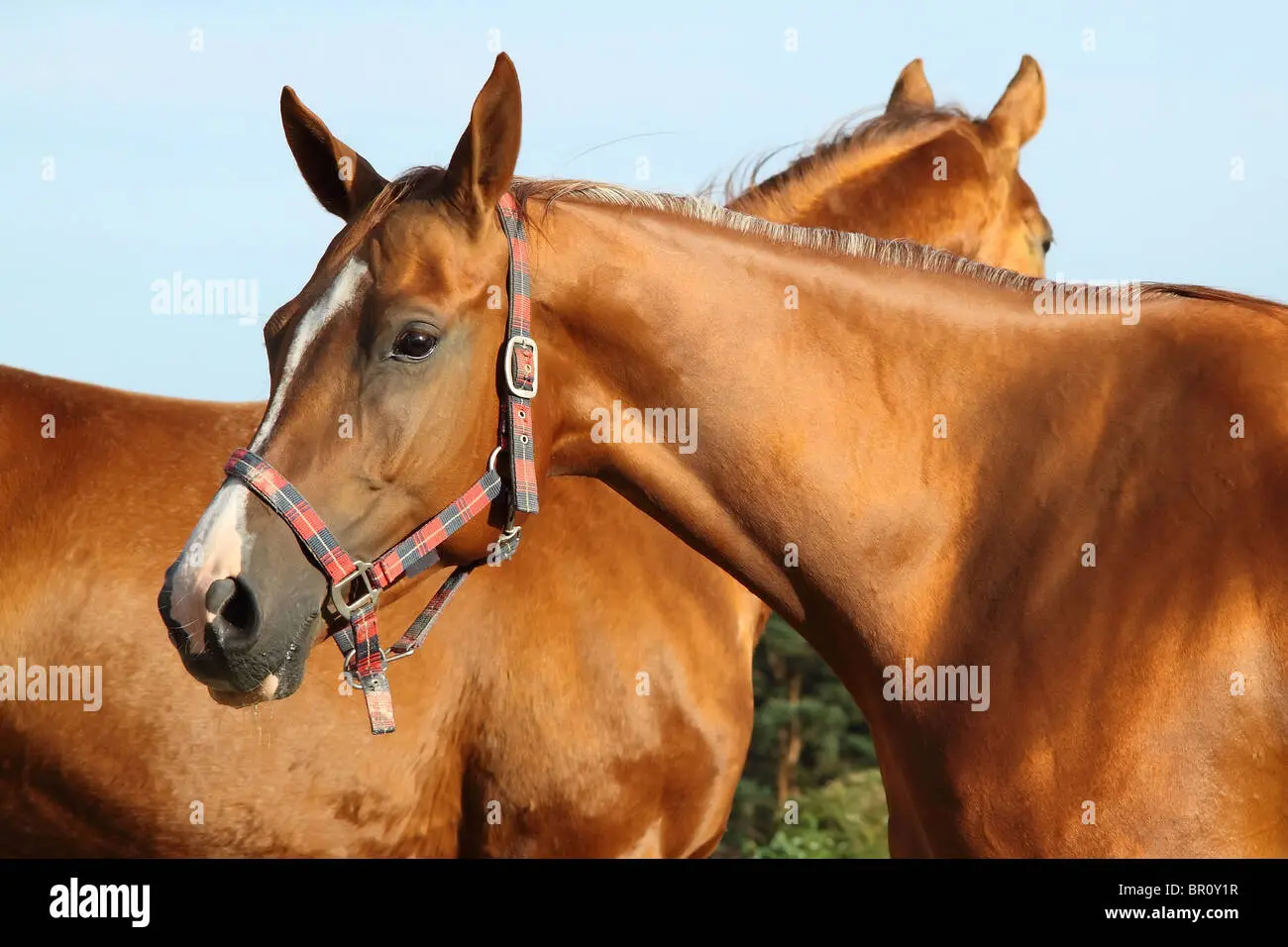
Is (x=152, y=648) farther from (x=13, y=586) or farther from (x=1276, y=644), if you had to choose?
(x=1276, y=644)

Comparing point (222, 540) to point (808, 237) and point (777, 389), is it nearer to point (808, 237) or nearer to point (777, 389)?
point (777, 389)

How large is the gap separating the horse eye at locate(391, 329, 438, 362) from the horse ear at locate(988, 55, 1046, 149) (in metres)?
3.17

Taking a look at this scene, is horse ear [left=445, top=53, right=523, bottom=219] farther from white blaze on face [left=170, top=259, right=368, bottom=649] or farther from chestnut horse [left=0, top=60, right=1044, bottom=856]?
chestnut horse [left=0, top=60, right=1044, bottom=856]

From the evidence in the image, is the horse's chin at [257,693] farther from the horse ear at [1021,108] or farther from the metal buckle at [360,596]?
the horse ear at [1021,108]

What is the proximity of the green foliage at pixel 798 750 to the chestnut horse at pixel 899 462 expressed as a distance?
5.24m

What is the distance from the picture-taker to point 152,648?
420 cm

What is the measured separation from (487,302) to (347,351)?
31 cm

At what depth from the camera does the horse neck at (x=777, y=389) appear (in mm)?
2949

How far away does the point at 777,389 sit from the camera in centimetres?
297

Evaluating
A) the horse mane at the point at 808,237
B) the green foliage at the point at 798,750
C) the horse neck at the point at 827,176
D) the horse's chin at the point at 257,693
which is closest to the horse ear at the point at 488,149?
the horse mane at the point at 808,237

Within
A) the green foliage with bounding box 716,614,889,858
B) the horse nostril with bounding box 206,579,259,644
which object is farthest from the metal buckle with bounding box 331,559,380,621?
the green foliage with bounding box 716,614,889,858

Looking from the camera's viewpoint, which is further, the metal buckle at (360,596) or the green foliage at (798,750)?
the green foliage at (798,750)

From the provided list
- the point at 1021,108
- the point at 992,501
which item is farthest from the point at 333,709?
the point at 1021,108
